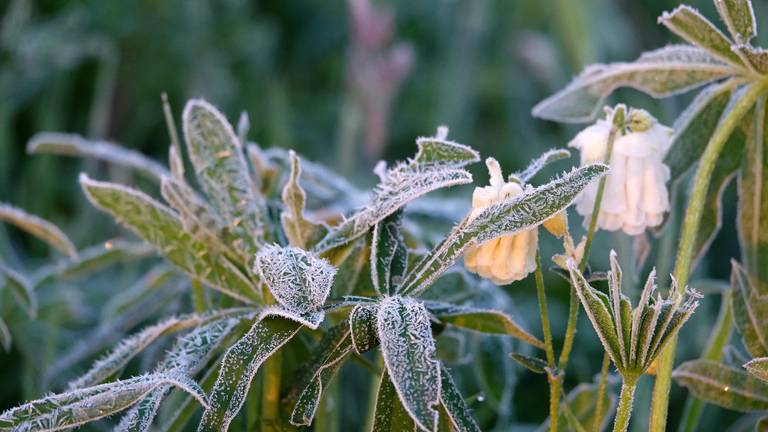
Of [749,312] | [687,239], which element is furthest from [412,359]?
[749,312]

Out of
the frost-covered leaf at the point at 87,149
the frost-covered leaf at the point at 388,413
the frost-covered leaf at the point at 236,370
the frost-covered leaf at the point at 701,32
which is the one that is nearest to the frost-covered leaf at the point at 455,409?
the frost-covered leaf at the point at 388,413

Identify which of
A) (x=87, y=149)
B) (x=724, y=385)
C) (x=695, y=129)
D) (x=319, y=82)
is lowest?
(x=724, y=385)

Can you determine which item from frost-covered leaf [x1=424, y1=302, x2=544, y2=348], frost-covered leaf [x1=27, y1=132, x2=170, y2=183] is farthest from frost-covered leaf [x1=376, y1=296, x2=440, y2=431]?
frost-covered leaf [x1=27, y1=132, x2=170, y2=183]

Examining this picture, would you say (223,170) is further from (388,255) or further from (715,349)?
(715,349)

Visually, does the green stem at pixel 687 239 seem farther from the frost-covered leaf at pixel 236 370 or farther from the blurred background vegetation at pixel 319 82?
the blurred background vegetation at pixel 319 82

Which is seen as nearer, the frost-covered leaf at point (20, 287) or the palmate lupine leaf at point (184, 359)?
the palmate lupine leaf at point (184, 359)

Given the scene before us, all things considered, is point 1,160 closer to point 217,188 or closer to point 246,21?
point 246,21
